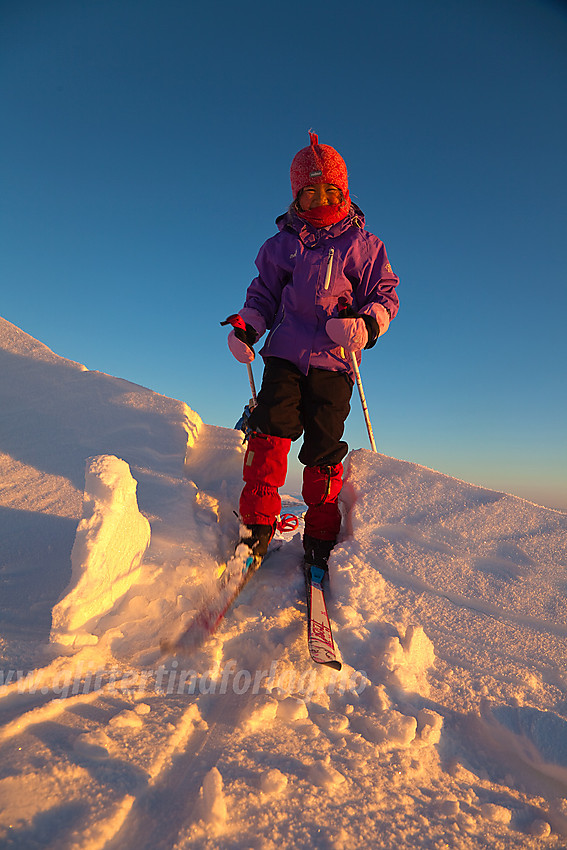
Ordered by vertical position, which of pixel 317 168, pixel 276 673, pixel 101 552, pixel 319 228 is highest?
pixel 317 168

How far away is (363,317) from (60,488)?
6.57ft

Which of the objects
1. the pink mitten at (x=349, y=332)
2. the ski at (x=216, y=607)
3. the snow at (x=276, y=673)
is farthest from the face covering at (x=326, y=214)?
the ski at (x=216, y=607)

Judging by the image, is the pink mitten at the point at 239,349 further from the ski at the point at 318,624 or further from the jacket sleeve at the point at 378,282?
the ski at the point at 318,624

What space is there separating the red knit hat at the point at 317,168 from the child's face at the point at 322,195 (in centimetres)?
3

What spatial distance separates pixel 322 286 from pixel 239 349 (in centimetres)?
56

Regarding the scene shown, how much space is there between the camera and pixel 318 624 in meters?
1.48

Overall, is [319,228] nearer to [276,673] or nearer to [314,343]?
[314,343]

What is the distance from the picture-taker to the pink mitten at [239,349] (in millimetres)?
2096

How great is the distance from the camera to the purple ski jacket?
2.05 m

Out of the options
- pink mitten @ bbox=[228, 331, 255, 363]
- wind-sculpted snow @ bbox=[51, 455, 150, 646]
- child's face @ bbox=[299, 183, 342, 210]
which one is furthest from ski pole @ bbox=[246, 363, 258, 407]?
child's face @ bbox=[299, 183, 342, 210]

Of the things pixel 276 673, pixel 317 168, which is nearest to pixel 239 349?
pixel 317 168

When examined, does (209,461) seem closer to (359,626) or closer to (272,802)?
(359,626)

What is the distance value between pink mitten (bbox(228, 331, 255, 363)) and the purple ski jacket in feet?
0.35

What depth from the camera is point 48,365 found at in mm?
2953
